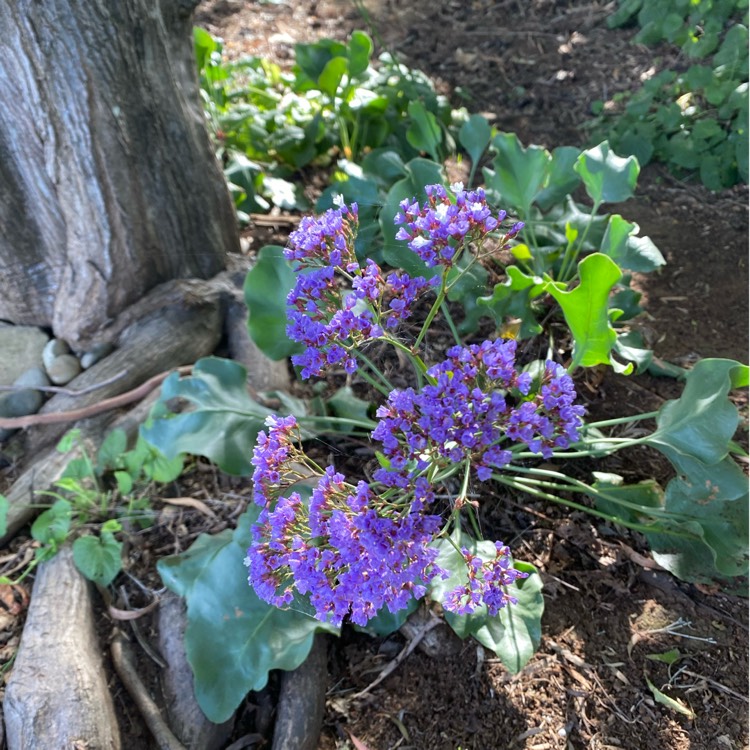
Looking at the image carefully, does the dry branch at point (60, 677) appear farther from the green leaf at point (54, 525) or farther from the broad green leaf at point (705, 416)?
the broad green leaf at point (705, 416)

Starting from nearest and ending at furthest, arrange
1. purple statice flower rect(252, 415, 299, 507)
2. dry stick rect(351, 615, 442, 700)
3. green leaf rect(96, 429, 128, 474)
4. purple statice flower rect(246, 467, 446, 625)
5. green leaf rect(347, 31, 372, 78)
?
purple statice flower rect(246, 467, 446, 625)
purple statice flower rect(252, 415, 299, 507)
dry stick rect(351, 615, 442, 700)
green leaf rect(96, 429, 128, 474)
green leaf rect(347, 31, 372, 78)

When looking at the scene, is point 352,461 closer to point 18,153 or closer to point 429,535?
point 429,535

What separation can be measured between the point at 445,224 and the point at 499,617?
959mm

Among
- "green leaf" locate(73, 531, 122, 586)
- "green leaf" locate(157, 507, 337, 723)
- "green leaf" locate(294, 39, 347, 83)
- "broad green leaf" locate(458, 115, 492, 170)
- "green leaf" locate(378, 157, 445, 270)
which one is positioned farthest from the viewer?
"green leaf" locate(294, 39, 347, 83)

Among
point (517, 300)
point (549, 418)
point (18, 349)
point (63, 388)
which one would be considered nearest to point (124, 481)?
point (63, 388)

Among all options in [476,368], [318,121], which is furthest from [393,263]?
[318,121]

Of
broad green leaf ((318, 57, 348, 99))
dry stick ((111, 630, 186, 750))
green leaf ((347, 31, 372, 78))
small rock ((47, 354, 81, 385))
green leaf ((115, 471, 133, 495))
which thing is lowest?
dry stick ((111, 630, 186, 750))

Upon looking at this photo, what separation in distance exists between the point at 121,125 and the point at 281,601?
1.67m

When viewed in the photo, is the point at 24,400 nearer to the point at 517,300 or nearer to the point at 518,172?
the point at 517,300

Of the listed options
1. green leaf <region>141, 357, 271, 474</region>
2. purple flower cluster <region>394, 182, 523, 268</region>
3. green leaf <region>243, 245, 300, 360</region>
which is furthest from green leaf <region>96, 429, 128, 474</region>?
purple flower cluster <region>394, 182, 523, 268</region>

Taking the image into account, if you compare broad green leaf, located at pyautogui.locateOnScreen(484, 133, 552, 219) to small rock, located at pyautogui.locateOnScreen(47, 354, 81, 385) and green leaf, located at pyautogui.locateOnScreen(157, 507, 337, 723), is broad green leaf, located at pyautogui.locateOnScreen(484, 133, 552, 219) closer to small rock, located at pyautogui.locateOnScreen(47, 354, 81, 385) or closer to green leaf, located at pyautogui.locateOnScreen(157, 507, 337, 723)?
green leaf, located at pyautogui.locateOnScreen(157, 507, 337, 723)

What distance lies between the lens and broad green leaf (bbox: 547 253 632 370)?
5.44 feet

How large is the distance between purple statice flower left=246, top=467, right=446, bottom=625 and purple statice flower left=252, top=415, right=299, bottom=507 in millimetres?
51

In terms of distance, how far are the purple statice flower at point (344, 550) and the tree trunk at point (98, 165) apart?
1.54m
